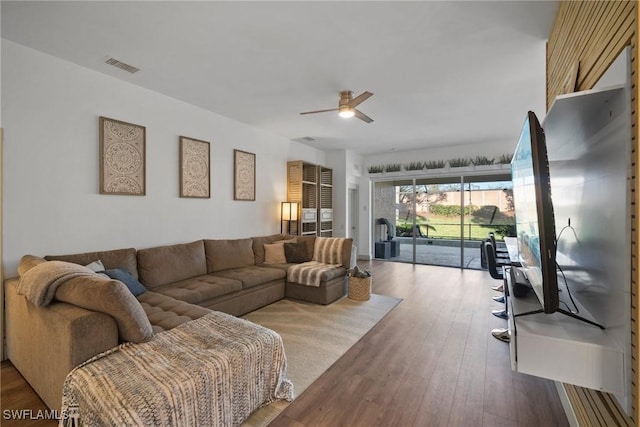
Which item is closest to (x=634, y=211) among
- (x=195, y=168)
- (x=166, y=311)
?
(x=166, y=311)

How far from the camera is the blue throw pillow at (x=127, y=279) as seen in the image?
2697 mm

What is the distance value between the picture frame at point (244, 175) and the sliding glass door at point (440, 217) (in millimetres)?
3843

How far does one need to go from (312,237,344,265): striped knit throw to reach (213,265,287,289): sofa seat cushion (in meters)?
0.67

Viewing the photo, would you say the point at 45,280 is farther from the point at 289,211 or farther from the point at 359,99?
the point at 289,211

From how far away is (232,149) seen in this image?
15.4 feet

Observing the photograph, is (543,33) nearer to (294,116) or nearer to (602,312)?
(602,312)

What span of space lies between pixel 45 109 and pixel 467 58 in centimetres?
418

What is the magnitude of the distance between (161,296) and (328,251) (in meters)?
2.43

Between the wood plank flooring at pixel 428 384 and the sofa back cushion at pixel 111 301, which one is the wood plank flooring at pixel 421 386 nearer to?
the wood plank flooring at pixel 428 384

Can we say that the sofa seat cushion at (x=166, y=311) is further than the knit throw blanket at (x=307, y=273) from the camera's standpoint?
No

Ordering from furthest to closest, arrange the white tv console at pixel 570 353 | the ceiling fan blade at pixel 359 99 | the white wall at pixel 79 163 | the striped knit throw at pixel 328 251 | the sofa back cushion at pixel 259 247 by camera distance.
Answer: the sofa back cushion at pixel 259 247
the striped knit throw at pixel 328 251
the ceiling fan blade at pixel 359 99
the white wall at pixel 79 163
the white tv console at pixel 570 353

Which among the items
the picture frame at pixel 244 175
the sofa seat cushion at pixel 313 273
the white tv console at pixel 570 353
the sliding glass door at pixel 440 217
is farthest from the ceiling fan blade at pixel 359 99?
the sliding glass door at pixel 440 217

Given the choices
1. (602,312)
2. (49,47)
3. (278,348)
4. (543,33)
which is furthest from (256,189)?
(602,312)

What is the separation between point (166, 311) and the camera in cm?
237
